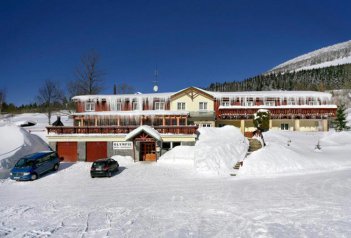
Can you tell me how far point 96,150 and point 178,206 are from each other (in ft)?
58.1

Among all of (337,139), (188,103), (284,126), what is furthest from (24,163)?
(284,126)

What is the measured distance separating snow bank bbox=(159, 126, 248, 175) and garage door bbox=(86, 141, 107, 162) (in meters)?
6.87

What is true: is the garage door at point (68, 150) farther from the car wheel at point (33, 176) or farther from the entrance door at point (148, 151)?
the entrance door at point (148, 151)

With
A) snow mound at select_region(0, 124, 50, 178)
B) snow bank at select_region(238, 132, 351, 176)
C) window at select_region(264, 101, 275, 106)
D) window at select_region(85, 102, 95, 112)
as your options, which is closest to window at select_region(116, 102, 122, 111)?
window at select_region(85, 102, 95, 112)

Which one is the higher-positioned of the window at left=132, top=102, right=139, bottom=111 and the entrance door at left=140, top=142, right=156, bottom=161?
the window at left=132, top=102, right=139, bottom=111

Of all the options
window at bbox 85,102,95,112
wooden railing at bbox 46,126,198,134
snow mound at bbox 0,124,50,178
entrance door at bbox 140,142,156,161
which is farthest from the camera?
window at bbox 85,102,95,112

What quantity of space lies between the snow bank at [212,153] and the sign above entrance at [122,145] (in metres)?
4.04

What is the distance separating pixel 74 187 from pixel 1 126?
57.2 ft

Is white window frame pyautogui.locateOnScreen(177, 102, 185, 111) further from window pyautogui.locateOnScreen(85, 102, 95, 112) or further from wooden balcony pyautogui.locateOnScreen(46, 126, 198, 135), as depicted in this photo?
window pyautogui.locateOnScreen(85, 102, 95, 112)

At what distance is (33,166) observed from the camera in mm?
21172

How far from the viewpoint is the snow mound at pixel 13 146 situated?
75.6 feet

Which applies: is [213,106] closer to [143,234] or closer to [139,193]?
[139,193]

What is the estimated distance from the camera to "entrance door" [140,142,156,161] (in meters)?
27.8

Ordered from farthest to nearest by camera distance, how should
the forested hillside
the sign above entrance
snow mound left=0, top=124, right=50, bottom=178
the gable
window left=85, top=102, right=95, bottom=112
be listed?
the forested hillside, window left=85, top=102, right=95, bottom=112, the gable, the sign above entrance, snow mound left=0, top=124, right=50, bottom=178
